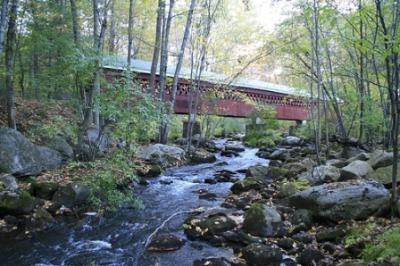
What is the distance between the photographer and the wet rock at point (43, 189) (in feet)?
22.2

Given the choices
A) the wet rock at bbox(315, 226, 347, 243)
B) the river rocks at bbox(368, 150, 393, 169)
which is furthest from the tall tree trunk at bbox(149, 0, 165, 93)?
the wet rock at bbox(315, 226, 347, 243)

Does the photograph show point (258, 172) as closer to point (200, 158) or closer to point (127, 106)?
point (200, 158)

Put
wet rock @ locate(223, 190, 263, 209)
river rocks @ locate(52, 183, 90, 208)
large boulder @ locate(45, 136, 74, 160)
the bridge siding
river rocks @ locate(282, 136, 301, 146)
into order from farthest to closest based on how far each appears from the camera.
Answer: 1. river rocks @ locate(282, 136, 301, 146)
2. the bridge siding
3. large boulder @ locate(45, 136, 74, 160)
4. wet rock @ locate(223, 190, 263, 209)
5. river rocks @ locate(52, 183, 90, 208)

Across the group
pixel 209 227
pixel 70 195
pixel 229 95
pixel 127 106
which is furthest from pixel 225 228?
pixel 229 95

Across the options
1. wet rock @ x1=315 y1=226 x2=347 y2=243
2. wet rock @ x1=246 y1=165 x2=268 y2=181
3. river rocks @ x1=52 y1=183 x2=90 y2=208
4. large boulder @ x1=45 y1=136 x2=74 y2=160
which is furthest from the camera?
wet rock @ x1=246 y1=165 x2=268 y2=181

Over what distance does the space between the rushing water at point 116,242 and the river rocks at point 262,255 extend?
14.8 inches

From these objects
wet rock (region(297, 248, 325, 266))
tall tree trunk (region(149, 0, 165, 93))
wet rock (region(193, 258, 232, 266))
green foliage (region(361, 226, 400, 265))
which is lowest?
wet rock (region(193, 258, 232, 266))

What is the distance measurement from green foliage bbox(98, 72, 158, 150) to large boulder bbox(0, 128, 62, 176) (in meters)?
2.07

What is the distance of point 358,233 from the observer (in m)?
4.83

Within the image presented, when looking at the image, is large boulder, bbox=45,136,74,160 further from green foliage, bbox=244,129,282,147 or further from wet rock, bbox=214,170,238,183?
green foliage, bbox=244,129,282,147

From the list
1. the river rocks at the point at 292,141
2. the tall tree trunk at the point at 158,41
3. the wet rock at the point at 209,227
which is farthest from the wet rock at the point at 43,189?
the river rocks at the point at 292,141

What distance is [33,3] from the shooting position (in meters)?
9.23

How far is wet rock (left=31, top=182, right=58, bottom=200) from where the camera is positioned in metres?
6.76

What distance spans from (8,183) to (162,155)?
600 cm
